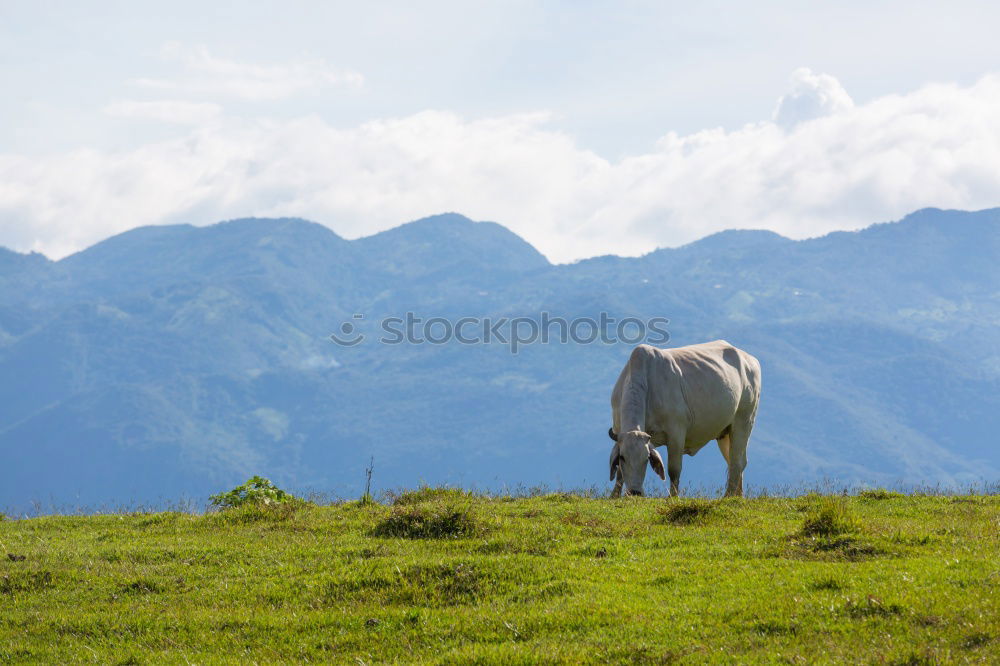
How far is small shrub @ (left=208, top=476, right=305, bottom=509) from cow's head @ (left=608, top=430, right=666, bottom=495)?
6.26 metres

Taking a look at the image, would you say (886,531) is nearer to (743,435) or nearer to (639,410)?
(639,410)

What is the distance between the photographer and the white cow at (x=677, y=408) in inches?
893

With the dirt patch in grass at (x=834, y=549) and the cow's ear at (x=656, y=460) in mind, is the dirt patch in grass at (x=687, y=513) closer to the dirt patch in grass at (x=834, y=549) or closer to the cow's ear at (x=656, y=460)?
the dirt patch in grass at (x=834, y=549)

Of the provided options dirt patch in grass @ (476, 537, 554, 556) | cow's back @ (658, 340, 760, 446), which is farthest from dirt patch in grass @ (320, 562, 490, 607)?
cow's back @ (658, 340, 760, 446)

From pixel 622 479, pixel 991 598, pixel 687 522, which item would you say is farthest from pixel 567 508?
pixel 991 598

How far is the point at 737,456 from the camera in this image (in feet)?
90.8

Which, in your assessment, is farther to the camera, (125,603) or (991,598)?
(125,603)

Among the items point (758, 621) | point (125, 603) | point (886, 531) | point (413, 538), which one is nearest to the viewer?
point (758, 621)

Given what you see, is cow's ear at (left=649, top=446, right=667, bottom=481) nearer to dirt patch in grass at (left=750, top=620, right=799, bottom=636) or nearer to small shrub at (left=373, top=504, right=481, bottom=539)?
small shrub at (left=373, top=504, right=481, bottom=539)

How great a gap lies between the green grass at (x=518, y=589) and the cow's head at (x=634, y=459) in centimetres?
439

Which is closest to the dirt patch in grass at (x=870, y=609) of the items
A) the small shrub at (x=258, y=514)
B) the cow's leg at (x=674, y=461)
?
the small shrub at (x=258, y=514)

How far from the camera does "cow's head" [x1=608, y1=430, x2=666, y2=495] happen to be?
22422 millimetres

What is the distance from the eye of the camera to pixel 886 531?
48.7 ft

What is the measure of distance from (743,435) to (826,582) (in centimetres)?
1624
